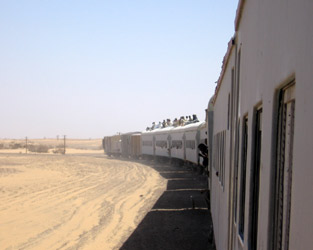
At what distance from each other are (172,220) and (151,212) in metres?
1.33

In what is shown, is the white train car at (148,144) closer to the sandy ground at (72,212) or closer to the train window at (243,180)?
the sandy ground at (72,212)

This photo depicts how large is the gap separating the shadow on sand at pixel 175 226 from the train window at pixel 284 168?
23.2ft

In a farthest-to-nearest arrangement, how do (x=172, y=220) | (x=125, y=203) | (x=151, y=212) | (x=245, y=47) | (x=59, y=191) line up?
1. (x=59, y=191)
2. (x=125, y=203)
3. (x=151, y=212)
4. (x=172, y=220)
5. (x=245, y=47)

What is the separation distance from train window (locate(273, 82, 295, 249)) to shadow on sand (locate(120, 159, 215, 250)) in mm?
7080

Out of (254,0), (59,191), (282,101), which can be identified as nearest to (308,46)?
(282,101)

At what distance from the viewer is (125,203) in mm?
14633

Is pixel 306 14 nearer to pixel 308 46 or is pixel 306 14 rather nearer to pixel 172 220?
pixel 308 46

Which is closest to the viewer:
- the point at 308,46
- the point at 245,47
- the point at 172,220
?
the point at 308,46

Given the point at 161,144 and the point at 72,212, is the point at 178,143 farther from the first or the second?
the point at 72,212

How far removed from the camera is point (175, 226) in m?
11.0

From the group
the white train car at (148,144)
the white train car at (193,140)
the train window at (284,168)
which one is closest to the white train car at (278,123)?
the train window at (284,168)

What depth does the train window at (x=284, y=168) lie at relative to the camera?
1.72 metres

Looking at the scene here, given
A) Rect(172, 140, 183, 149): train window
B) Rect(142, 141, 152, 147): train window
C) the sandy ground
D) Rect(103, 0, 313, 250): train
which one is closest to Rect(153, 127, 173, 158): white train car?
Rect(172, 140, 183, 149): train window

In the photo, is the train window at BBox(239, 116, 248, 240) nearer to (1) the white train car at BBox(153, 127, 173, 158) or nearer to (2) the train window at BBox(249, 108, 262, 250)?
(2) the train window at BBox(249, 108, 262, 250)
